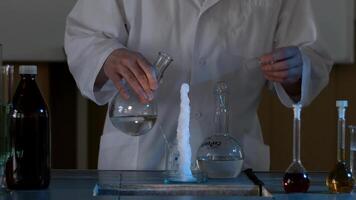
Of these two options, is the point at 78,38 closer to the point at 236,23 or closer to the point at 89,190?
→ the point at 236,23

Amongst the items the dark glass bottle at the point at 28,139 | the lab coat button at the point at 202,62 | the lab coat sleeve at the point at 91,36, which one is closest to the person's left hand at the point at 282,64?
the lab coat button at the point at 202,62

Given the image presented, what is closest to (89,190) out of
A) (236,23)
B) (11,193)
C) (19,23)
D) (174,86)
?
(11,193)

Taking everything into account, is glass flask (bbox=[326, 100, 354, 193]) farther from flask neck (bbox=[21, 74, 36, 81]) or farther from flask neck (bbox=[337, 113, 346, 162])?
flask neck (bbox=[21, 74, 36, 81])

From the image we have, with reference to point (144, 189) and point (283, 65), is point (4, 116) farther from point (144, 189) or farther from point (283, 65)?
point (283, 65)

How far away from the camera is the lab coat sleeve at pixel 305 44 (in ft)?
4.82

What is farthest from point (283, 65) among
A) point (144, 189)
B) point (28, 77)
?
point (28, 77)

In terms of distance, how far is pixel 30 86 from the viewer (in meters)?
1.16

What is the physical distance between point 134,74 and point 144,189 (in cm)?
21

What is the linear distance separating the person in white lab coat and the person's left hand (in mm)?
110

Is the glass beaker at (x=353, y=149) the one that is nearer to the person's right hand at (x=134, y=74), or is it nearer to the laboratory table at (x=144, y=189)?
the laboratory table at (x=144, y=189)

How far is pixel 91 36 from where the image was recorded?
1.50m

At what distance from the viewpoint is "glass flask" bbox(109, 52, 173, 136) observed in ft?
4.00

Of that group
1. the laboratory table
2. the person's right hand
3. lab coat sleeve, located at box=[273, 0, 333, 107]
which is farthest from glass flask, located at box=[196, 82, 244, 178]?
lab coat sleeve, located at box=[273, 0, 333, 107]

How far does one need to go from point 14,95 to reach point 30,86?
0.12 feet
